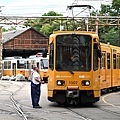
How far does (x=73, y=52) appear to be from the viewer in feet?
68.3

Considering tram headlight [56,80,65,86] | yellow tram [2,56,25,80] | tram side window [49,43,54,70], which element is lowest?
yellow tram [2,56,25,80]

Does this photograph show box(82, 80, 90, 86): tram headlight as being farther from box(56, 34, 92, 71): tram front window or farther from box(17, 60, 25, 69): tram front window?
box(17, 60, 25, 69): tram front window

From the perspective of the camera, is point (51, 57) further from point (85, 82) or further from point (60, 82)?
point (85, 82)

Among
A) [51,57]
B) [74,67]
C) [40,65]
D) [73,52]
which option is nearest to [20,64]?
[40,65]

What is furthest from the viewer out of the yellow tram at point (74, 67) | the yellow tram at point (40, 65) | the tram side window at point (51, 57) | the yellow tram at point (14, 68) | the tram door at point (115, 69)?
the yellow tram at point (14, 68)

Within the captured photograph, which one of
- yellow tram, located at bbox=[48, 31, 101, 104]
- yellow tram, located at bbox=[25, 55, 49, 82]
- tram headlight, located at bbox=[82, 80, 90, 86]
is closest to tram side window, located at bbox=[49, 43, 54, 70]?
yellow tram, located at bbox=[48, 31, 101, 104]

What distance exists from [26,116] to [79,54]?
499 cm

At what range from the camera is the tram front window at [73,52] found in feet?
67.6

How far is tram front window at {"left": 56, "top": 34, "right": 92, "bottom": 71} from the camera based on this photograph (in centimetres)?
2061

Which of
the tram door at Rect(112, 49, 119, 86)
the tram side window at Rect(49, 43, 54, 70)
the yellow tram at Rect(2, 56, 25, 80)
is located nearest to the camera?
the tram side window at Rect(49, 43, 54, 70)

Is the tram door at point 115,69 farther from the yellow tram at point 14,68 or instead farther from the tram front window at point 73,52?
the yellow tram at point 14,68

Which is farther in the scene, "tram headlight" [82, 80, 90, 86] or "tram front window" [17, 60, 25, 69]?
"tram front window" [17, 60, 25, 69]

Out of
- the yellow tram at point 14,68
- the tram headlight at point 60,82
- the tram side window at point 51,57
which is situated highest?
the tram side window at point 51,57

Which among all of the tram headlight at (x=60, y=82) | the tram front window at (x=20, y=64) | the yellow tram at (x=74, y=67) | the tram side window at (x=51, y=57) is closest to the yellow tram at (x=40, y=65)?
the tram front window at (x=20, y=64)
